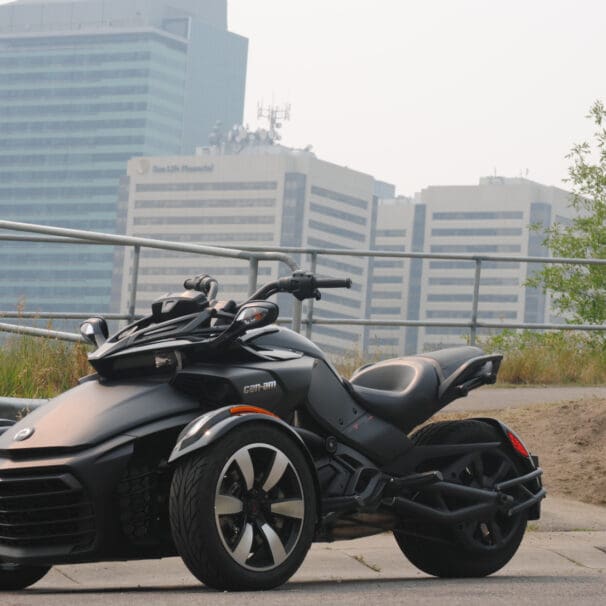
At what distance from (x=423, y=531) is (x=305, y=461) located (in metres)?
1.09

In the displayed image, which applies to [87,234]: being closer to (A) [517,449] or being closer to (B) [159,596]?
(A) [517,449]

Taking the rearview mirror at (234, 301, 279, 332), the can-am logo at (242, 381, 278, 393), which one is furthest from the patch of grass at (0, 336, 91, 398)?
the rearview mirror at (234, 301, 279, 332)

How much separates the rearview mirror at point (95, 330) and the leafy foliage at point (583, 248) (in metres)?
A: 23.4

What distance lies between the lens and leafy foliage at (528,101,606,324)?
30.5 m

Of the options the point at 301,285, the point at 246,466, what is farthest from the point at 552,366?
the point at 246,466

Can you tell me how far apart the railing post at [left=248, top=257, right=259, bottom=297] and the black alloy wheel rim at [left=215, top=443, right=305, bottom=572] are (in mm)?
5067

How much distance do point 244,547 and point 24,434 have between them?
2.90ft

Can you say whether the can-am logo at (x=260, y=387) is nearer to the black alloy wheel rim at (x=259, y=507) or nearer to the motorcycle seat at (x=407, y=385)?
the black alloy wheel rim at (x=259, y=507)

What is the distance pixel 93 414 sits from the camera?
523 cm

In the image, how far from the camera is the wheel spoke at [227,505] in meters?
5.14

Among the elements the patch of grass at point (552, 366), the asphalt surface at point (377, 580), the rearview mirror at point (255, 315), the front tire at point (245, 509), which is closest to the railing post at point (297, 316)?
the asphalt surface at point (377, 580)

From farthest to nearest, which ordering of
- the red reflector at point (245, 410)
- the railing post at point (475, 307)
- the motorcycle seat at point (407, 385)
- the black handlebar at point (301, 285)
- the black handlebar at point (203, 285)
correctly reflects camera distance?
the railing post at point (475, 307) → the motorcycle seat at point (407, 385) → the black handlebar at point (203, 285) → the black handlebar at point (301, 285) → the red reflector at point (245, 410)

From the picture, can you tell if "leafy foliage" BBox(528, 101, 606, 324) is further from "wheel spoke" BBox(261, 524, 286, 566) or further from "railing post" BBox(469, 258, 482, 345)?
"wheel spoke" BBox(261, 524, 286, 566)

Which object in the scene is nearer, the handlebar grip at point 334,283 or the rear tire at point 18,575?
the handlebar grip at point 334,283
